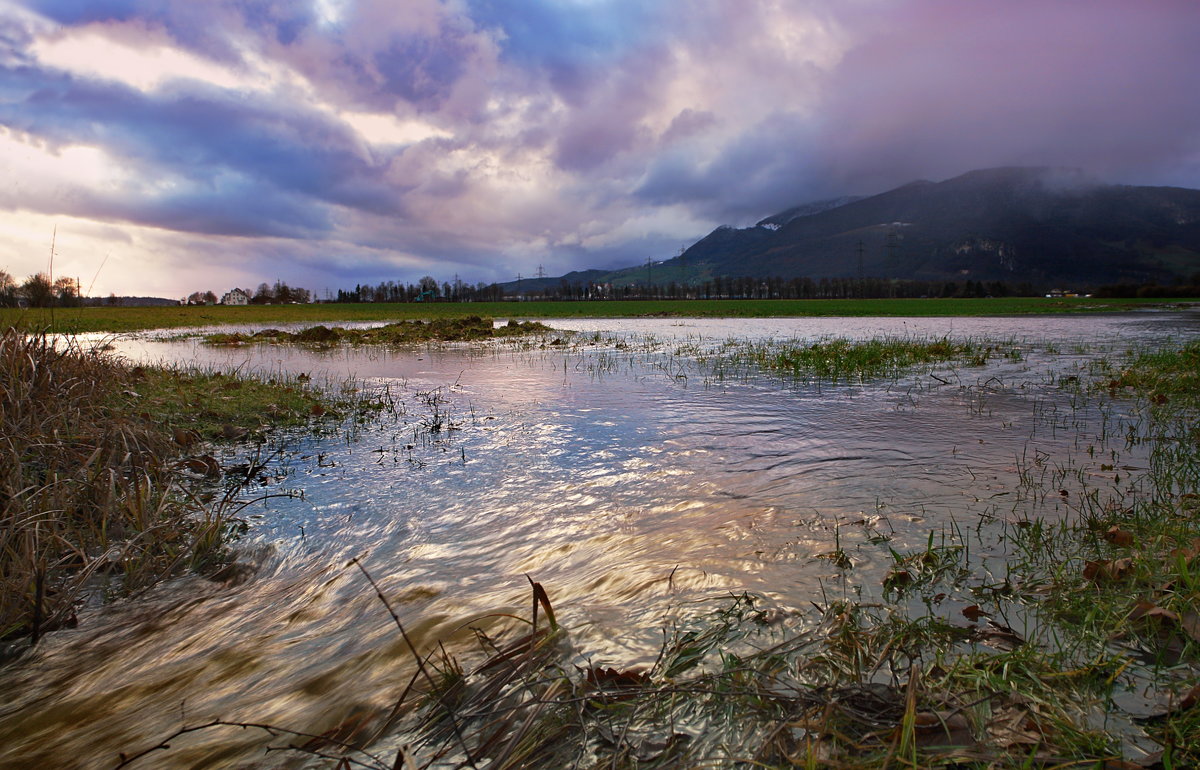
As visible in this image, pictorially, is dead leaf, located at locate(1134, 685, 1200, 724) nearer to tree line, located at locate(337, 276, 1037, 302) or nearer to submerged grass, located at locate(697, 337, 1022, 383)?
submerged grass, located at locate(697, 337, 1022, 383)

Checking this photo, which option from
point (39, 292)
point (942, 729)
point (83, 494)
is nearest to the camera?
point (942, 729)

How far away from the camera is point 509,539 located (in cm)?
449

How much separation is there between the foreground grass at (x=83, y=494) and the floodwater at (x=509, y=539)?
0.85ft

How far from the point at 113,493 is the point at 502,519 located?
2982 millimetres

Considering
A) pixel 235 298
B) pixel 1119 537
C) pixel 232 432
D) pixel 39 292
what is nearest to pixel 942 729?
pixel 1119 537

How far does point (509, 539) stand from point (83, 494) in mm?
3353

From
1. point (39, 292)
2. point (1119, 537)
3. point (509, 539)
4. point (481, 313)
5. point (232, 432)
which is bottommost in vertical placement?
point (509, 539)

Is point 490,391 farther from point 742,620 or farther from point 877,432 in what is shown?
point 742,620

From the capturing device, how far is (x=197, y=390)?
9.80m

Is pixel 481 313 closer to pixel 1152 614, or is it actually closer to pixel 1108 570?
pixel 1108 570

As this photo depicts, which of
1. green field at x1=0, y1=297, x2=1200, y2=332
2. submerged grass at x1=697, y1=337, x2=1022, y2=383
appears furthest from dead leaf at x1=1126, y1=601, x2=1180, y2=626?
green field at x1=0, y1=297, x2=1200, y2=332

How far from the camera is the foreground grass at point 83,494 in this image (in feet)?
11.7

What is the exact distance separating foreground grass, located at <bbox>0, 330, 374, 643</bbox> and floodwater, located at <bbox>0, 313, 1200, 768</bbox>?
0.85 ft

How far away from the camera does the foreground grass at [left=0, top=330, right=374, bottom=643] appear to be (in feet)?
11.7
